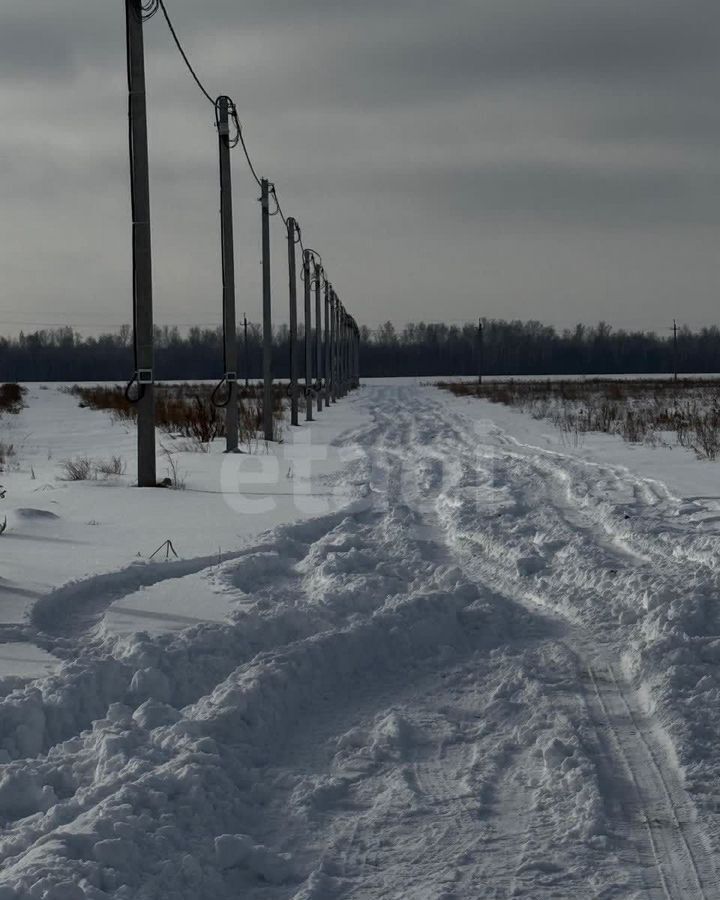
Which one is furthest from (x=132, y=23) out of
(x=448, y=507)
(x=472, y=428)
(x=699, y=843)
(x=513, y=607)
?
(x=472, y=428)

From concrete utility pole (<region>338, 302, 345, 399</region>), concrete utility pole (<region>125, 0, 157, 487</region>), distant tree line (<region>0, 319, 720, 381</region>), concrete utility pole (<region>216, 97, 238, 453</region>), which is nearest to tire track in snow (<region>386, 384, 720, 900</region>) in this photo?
concrete utility pole (<region>125, 0, 157, 487</region>)

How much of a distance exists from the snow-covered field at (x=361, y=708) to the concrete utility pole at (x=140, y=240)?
118 inches

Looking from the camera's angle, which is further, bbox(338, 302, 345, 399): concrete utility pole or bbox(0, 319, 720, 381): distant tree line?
bbox(0, 319, 720, 381): distant tree line

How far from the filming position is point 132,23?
12.1 metres

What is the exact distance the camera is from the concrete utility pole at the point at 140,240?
1218 centimetres

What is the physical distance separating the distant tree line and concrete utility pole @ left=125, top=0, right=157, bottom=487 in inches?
5385

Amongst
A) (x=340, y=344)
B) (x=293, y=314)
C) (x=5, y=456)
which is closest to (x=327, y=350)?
(x=340, y=344)

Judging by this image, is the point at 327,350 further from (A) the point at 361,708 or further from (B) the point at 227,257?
(A) the point at 361,708

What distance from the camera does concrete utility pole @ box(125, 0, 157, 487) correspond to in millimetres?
12180

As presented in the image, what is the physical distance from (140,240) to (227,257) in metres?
4.73

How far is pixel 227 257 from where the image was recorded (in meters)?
16.9

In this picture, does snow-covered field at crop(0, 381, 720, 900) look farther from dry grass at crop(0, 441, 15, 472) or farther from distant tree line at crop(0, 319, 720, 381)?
distant tree line at crop(0, 319, 720, 381)

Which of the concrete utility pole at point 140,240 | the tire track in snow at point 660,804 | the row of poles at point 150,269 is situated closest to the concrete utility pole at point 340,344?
the row of poles at point 150,269

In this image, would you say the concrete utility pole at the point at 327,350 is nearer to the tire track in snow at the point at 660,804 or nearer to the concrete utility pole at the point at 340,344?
the concrete utility pole at the point at 340,344
